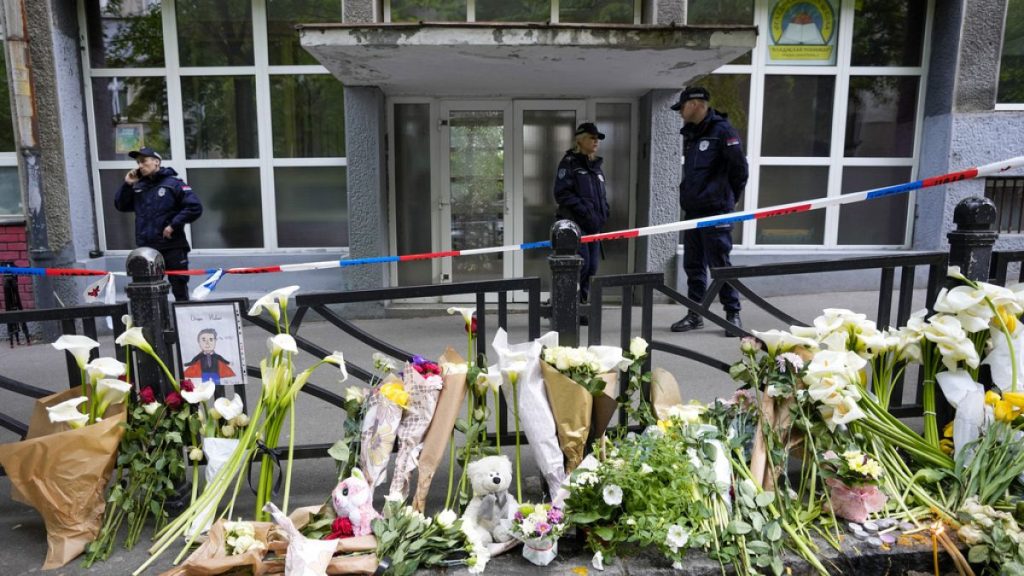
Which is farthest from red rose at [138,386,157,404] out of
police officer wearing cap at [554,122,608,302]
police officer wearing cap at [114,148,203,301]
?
police officer wearing cap at [554,122,608,302]

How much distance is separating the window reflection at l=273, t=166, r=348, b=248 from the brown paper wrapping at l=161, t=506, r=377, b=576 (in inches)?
199

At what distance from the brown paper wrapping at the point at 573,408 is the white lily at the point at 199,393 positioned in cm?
135

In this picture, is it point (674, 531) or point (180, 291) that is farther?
point (180, 291)

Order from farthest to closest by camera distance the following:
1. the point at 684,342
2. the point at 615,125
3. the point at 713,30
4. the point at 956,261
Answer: the point at 615,125
the point at 684,342
the point at 713,30
the point at 956,261

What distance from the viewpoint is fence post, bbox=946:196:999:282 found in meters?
2.85

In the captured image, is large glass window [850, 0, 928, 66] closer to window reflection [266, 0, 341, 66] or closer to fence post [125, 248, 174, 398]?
window reflection [266, 0, 341, 66]

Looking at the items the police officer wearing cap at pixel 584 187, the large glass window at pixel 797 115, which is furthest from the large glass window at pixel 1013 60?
the police officer wearing cap at pixel 584 187

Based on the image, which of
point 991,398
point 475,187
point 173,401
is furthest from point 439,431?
point 475,187

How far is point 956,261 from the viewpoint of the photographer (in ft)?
9.58

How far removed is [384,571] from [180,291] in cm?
443

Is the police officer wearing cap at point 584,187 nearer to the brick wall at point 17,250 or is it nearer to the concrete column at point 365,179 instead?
the concrete column at point 365,179

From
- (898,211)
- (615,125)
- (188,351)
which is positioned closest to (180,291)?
(188,351)

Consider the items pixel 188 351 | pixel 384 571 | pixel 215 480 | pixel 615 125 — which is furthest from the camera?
pixel 615 125

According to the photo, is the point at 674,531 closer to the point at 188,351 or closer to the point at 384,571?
the point at 384,571
